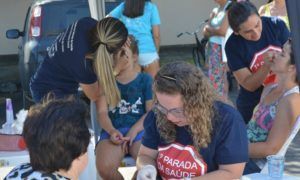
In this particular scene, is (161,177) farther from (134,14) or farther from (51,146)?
(134,14)

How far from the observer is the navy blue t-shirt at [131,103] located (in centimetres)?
329

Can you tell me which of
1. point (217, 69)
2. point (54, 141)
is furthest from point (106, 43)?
point (217, 69)

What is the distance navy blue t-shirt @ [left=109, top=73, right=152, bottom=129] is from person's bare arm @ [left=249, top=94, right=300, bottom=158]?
103 centimetres

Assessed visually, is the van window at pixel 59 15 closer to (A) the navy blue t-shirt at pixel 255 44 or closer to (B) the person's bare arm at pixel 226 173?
(A) the navy blue t-shirt at pixel 255 44

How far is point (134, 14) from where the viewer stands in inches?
169

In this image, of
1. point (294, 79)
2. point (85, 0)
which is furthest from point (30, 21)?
point (294, 79)

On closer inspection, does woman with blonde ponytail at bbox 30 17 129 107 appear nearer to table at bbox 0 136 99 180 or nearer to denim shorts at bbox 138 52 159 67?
table at bbox 0 136 99 180

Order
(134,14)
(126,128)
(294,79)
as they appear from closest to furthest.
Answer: (294,79), (126,128), (134,14)

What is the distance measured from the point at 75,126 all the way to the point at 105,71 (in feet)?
3.57

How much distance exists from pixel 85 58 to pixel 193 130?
0.91 m

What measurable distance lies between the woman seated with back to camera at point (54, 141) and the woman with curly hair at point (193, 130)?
44cm

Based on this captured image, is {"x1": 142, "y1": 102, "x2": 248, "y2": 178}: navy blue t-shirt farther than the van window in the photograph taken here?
No

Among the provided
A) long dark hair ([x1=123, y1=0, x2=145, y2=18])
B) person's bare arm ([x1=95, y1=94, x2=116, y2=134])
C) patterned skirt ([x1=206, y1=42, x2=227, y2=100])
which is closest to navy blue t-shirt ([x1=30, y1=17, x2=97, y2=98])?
person's bare arm ([x1=95, y1=94, x2=116, y2=134])

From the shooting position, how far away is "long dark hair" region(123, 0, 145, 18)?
14.0ft
